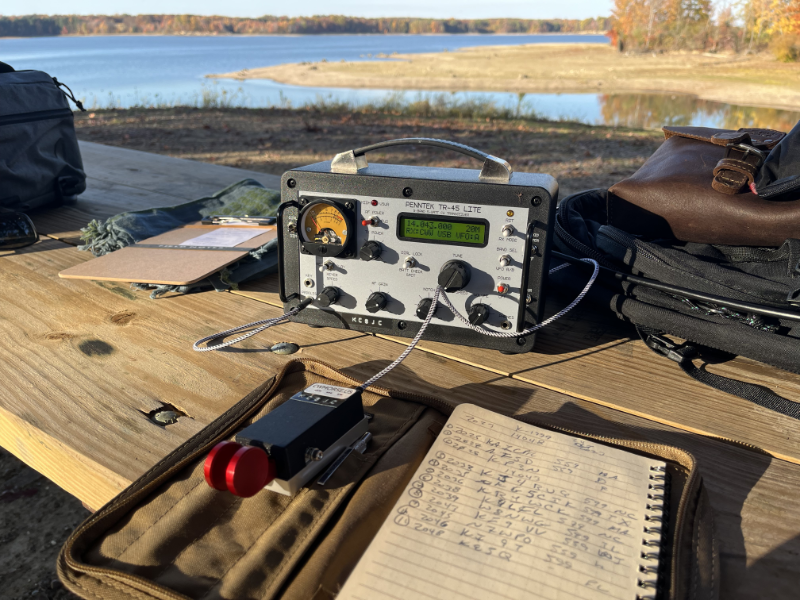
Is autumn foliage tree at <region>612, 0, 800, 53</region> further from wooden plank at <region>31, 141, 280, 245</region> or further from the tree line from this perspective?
wooden plank at <region>31, 141, 280, 245</region>

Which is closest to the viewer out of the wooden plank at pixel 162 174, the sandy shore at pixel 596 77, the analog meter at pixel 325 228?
the analog meter at pixel 325 228

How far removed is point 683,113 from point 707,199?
14203 mm

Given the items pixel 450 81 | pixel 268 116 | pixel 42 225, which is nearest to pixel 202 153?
pixel 268 116

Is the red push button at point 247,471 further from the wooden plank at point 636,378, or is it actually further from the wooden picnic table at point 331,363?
the wooden plank at point 636,378

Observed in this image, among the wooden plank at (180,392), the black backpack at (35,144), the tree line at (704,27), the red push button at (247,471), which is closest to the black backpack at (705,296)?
the wooden plank at (180,392)

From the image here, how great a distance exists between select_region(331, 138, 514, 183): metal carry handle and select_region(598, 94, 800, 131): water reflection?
437 inches

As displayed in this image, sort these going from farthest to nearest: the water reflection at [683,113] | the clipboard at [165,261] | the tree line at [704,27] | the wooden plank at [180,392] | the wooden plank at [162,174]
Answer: the tree line at [704,27], the water reflection at [683,113], the wooden plank at [162,174], the clipboard at [165,261], the wooden plank at [180,392]

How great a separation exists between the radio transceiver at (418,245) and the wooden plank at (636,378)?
6cm

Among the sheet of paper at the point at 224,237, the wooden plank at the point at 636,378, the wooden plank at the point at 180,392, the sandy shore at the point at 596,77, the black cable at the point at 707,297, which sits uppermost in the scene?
the sandy shore at the point at 596,77

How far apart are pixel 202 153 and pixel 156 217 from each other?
5.76 m

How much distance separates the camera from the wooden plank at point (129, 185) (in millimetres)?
1884

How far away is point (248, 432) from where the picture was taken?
2.20 feet

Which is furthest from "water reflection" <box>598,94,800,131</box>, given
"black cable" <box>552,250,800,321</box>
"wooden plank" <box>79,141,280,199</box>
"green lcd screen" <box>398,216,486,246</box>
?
"green lcd screen" <box>398,216,486,246</box>

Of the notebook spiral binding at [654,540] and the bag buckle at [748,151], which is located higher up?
the bag buckle at [748,151]
